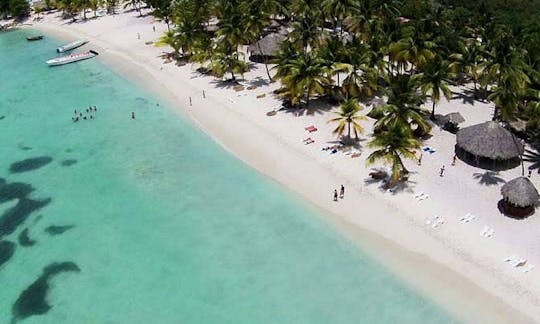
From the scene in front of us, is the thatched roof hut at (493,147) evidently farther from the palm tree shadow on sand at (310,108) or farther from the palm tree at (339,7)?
the palm tree at (339,7)

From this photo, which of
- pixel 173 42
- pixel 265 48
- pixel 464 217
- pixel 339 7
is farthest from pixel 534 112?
pixel 173 42

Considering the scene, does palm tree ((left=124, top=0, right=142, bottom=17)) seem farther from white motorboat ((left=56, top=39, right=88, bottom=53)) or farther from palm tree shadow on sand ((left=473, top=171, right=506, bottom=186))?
palm tree shadow on sand ((left=473, top=171, right=506, bottom=186))

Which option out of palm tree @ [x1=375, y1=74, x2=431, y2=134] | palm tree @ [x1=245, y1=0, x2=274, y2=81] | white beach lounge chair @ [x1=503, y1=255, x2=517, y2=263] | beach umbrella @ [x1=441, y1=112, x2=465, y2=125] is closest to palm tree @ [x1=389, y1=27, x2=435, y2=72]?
beach umbrella @ [x1=441, y1=112, x2=465, y2=125]

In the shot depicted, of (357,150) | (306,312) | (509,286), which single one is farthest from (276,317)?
(357,150)

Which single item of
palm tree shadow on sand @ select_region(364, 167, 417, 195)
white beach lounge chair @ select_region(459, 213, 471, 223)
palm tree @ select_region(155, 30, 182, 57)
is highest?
palm tree @ select_region(155, 30, 182, 57)

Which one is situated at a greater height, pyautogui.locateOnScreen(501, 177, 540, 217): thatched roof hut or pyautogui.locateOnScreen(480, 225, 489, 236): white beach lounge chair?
pyautogui.locateOnScreen(501, 177, 540, 217): thatched roof hut

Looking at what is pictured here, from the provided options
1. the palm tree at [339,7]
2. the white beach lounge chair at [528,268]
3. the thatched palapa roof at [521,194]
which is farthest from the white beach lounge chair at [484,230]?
the palm tree at [339,7]

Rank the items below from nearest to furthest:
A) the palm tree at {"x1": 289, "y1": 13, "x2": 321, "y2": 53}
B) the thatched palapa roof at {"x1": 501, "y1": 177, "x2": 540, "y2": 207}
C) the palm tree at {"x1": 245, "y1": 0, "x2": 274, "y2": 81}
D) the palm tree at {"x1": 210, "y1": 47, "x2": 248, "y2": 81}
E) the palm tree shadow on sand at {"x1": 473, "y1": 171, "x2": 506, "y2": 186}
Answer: the thatched palapa roof at {"x1": 501, "y1": 177, "x2": 540, "y2": 207}, the palm tree shadow on sand at {"x1": 473, "y1": 171, "x2": 506, "y2": 186}, the palm tree at {"x1": 289, "y1": 13, "x2": 321, "y2": 53}, the palm tree at {"x1": 210, "y1": 47, "x2": 248, "y2": 81}, the palm tree at {"x1": 245, "y1": 0, "x2": 274, "y2": 81}
